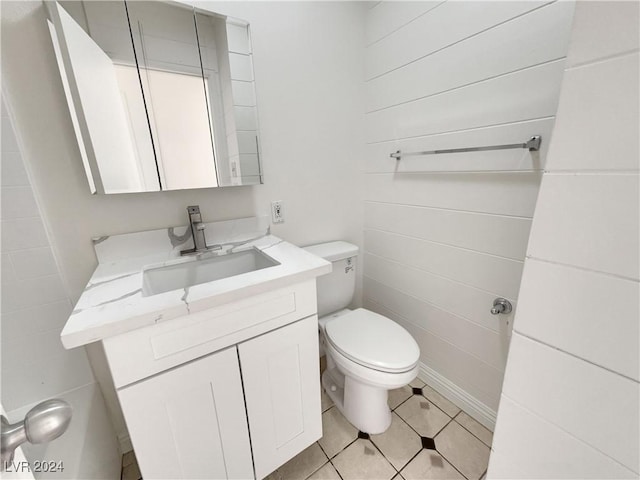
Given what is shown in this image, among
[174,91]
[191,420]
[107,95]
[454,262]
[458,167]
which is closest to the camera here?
[191,420]

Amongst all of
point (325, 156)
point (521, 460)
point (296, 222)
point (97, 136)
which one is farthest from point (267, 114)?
point (521, 460)

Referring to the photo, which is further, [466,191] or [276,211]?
[276,211]

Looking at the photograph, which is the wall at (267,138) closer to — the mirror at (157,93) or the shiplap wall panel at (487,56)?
the mirror at (157,93)

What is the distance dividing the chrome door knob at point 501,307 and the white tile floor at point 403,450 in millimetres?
627

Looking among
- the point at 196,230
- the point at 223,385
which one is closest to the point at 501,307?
the point at 223,385

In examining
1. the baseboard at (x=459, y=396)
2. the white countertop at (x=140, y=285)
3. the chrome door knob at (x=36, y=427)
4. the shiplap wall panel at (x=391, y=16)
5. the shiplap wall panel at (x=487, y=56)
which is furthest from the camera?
the baseboard at (x=459, y=396)

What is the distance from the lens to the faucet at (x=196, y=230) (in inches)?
43.4

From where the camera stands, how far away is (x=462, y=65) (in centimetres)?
107

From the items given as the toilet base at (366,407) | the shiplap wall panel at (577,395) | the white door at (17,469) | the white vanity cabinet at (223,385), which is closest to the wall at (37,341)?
the white vanity cabinet at (223,385)

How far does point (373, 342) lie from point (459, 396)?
633 mm

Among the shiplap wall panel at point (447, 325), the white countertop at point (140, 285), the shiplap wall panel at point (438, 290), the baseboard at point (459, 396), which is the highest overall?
the white countertop at point (140, 285)

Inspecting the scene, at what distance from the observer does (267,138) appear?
50.1 inches

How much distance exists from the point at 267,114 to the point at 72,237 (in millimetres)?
912

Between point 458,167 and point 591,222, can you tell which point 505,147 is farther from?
point 591,222
